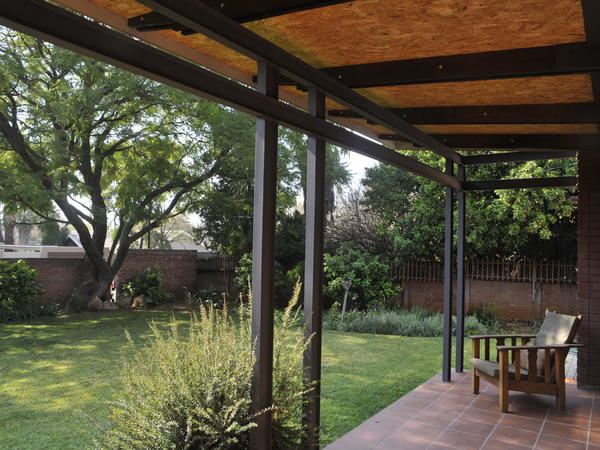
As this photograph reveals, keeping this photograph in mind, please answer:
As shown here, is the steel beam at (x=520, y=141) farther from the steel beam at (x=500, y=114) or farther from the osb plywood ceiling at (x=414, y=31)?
the osb plywood ceiling at (x=414, y=31)

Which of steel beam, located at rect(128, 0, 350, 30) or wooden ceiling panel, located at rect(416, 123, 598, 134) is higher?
wooden ceiling panel, located at rect(416, 123, 598, 134)

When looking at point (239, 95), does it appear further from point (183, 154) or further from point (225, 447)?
point (183, 154)

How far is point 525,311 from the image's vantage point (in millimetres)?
11789

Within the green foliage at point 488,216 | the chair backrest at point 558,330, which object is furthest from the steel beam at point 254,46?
the green foliage at point 488,216

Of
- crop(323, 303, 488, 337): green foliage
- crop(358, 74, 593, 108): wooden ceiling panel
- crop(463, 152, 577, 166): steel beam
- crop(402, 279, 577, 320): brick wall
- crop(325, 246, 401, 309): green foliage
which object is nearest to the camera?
crop(358, 74, 593, 108): wooden ceiling panel

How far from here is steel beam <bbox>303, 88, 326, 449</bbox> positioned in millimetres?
3273

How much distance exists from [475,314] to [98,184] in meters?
9.15

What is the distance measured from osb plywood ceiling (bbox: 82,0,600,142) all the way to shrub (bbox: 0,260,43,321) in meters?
10.1

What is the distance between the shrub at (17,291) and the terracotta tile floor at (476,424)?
9.42 metres

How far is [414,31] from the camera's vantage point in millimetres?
2840

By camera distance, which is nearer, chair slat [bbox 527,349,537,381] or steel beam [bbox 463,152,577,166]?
chair slat [bbox 527,349,537,381]

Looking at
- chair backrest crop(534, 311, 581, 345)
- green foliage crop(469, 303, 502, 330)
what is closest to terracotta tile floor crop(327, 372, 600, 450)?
chair backrest crop(534, 311, 581, 345)

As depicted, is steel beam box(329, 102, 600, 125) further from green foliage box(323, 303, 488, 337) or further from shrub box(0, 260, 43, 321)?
shrub box(0, 260, 43, 321)

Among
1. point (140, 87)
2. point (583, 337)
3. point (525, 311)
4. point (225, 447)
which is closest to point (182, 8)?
point (225, 447)
